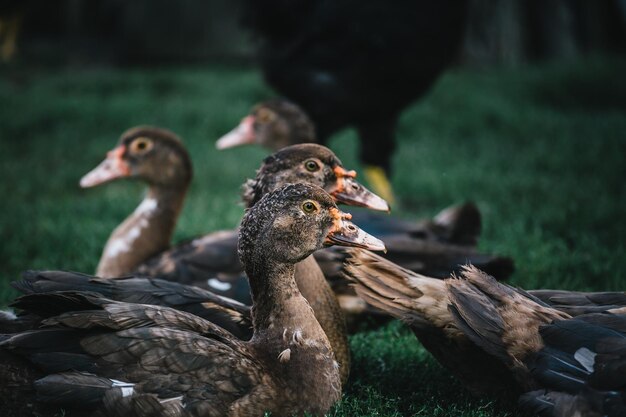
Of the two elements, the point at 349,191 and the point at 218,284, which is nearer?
the point at 349,191

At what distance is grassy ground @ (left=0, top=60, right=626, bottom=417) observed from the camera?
4.16 m

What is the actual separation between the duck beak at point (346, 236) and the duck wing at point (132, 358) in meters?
0.58

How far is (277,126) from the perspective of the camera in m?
5.44

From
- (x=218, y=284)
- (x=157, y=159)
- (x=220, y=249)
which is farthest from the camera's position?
(x=157, y=159)

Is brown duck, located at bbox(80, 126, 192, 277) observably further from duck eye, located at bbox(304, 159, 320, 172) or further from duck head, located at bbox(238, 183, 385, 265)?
duck head, located at bbox(238, 183, 385, 265)

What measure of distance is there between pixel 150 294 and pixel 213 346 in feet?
2.09

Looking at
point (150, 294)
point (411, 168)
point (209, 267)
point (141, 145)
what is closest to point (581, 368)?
point (150, 294)

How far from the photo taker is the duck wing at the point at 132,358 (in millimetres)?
2637

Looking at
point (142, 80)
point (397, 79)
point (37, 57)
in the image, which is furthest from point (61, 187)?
point (37, 57)

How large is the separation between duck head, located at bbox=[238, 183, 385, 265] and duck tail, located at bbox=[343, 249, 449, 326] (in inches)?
5.5

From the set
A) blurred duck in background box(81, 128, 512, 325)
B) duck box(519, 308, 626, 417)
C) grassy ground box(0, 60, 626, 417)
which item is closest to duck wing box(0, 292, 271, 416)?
grassy ground box(0, 60, 626, 417)

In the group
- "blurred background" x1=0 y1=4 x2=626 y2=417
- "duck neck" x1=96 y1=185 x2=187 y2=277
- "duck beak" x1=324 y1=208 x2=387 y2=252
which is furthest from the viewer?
"blurred background" x1=0 y1=4 x2=626 y2=417

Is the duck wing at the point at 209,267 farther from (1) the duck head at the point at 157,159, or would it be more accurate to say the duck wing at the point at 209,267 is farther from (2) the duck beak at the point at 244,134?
(2) the duck beak at the point at 244,134

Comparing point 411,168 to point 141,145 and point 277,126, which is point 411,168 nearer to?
point 277,126
